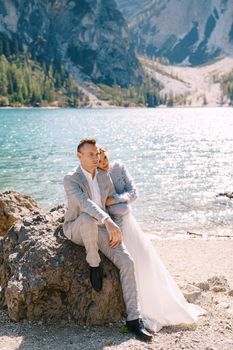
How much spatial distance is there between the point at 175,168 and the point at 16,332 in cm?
4780

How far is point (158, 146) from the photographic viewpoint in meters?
83.1

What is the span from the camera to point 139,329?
9094mm

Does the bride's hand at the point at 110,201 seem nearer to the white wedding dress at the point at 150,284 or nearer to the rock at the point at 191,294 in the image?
the white wedding dress at the point at 150,284

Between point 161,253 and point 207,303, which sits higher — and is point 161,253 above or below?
below

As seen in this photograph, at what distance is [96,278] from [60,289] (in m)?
0.88

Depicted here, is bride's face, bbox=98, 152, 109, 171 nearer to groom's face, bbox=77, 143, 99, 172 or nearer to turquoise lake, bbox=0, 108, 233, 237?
groom's face, bbox=77, 143, 99, 172

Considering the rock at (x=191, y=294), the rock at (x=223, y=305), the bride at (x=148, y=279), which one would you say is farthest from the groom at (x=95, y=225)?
the rock at (x=223, y=305)

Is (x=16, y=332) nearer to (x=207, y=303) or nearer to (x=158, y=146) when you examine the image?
(x=207, y=303)

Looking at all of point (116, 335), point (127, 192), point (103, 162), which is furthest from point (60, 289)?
point (103, 162)

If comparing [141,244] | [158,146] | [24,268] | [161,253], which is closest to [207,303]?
[141,244]

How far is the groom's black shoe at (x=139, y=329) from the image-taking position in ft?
29.5

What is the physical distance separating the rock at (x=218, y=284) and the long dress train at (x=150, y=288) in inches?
112

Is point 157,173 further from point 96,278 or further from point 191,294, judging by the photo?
point 96,278

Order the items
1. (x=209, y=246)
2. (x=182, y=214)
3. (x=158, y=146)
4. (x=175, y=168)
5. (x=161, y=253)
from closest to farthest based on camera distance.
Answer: (x=161, y=253) < (x=209, y=246) < (x=182, y=214) < (x=175, y=168) < (x=158, y=146)
